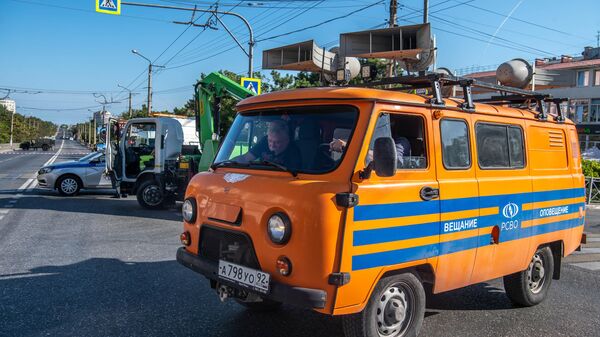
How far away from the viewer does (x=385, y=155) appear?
3.67m

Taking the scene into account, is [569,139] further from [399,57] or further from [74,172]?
[74,172]

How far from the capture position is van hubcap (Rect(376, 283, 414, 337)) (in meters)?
4.00

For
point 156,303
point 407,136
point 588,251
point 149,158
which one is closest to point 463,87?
point 407,136

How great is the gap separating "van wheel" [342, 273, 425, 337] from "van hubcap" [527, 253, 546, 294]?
2199 millimetres

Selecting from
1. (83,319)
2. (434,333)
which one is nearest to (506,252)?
(434,333)

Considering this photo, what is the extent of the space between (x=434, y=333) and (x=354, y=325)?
4.38ft

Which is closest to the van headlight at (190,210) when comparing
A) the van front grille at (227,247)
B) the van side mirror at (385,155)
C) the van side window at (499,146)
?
the van front grille at (227,247)

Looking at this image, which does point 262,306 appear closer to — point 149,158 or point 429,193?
point 429,193

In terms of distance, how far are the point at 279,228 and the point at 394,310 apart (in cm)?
122

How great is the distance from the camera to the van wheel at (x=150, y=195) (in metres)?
13.2

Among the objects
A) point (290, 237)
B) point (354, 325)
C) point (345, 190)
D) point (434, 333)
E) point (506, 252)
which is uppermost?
point (345, 190)

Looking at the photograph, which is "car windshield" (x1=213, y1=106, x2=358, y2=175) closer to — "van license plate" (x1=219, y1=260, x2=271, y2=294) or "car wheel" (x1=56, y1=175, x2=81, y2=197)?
"van license plate" (x1=219, y1=260, x2=271, y2=294)

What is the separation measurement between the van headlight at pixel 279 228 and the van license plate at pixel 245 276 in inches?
11.7

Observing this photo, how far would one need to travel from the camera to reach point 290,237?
3625 mm
